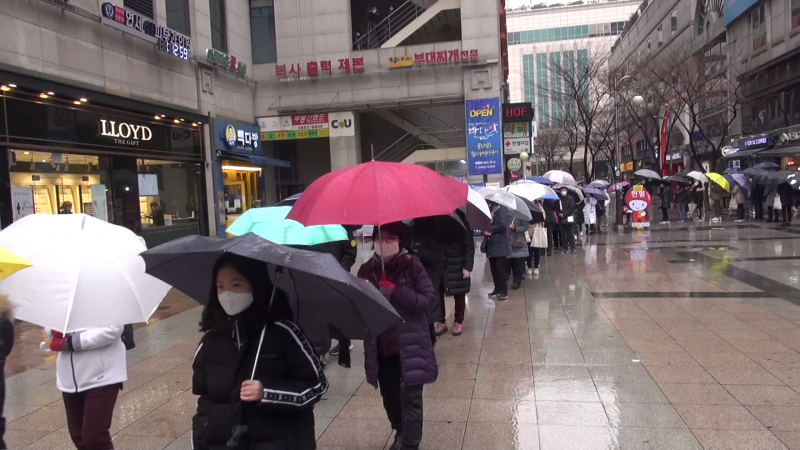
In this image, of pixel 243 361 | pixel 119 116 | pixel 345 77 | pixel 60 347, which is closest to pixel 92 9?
pixel 119 116

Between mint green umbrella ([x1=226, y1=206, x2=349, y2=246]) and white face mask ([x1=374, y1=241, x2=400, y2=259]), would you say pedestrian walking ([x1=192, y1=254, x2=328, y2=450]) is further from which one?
mint green umbrella ([x1=226, y1=206, x2=349, y2=246])

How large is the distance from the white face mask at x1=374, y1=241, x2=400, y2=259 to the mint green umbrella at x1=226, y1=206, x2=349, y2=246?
172cm

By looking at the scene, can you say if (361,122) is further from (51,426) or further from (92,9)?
(51,426)

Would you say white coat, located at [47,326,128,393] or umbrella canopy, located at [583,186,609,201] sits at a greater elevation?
umbrella canopy, located at [583,186,609,201]

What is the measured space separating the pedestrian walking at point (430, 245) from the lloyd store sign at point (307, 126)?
1842cm

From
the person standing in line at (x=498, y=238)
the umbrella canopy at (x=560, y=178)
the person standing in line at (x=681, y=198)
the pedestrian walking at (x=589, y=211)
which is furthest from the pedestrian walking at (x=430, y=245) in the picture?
the person standing in line at (x=681, y=198)

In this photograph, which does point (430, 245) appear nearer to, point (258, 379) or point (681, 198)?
point (258, 379)

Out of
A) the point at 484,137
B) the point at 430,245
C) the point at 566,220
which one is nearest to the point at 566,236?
the point at 566,220

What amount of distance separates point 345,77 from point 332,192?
2121 cm

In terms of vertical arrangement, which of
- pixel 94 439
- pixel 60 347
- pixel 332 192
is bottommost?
pixel 94 439

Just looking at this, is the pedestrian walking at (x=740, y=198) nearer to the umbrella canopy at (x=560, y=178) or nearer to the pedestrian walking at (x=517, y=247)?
the umbrella canopy at (x=560, y=178)

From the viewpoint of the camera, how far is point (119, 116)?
15773 millimetres

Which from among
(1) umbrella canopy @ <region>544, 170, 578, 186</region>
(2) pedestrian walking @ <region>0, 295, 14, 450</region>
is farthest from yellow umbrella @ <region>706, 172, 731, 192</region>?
(2) pedestrian walking @ <region>0, 295, 14, 450</region>

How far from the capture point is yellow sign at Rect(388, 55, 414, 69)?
75.7 ft
